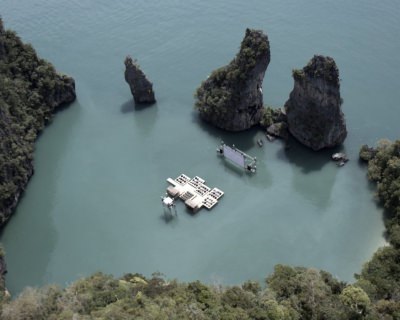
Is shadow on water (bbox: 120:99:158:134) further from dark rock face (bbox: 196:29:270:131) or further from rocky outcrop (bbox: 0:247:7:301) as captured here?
rocky outcrop (bbox: 0:247:7:301)

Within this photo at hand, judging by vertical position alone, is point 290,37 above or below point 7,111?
above

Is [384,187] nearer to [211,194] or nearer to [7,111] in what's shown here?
[211,194]

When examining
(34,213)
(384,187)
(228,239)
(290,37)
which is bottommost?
(34,213)

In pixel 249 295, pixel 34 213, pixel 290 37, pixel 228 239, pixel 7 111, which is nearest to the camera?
pixel 249 295

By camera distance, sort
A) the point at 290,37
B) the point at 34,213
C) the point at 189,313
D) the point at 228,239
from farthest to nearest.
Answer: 1. the point at 290,37
2. the point at 34,213
3. the point at 228,239
4. the point at 189,313

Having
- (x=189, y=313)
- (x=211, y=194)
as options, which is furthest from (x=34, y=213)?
(x=189, y=313)

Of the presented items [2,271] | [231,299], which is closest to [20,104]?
[2,271]

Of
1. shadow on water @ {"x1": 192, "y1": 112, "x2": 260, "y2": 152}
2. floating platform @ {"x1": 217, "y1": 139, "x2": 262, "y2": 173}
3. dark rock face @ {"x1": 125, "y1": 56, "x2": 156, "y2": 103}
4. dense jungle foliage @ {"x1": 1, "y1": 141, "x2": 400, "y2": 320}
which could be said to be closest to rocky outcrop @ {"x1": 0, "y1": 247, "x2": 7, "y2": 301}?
dense jungle foliage @ {"x1": 1, "y1": 141, "x2": 400, "y2": 320}
